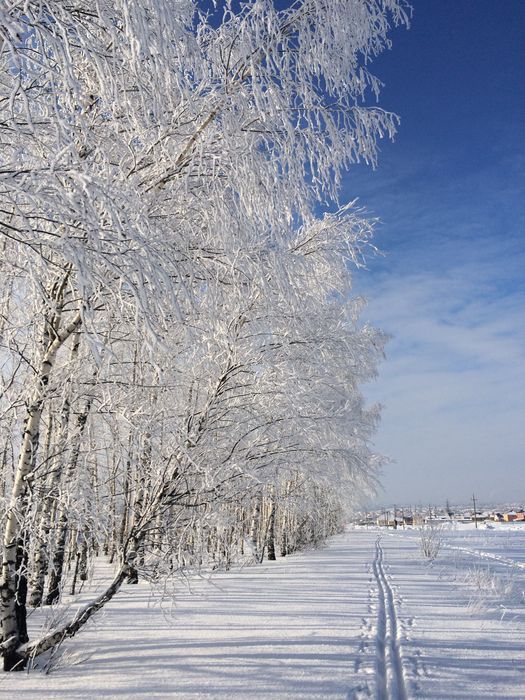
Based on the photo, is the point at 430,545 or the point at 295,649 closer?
the point at 295,649

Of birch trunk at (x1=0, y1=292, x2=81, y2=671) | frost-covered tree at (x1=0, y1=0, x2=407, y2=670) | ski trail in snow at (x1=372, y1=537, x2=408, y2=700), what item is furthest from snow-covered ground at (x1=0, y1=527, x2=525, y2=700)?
frost-covered tree at (x1=0, y1=0, x2=407, y2=670)

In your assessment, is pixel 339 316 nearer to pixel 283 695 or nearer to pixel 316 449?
pixel 316 449

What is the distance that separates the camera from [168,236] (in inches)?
130

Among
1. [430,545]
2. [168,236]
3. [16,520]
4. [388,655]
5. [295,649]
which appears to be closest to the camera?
[168,236]

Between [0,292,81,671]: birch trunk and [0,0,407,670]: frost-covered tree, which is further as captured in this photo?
[0,292,81,671]: birch trunk

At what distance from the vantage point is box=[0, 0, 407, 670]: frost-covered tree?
2.26 metres

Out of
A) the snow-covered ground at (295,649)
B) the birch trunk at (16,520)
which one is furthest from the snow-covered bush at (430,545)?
the birch trunk at (16,520)

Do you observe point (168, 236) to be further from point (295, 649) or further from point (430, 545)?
point (430, 545)

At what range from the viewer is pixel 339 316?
6398mm

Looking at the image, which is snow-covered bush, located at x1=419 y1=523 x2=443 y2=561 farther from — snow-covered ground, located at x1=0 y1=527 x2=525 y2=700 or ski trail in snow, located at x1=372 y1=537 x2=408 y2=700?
ski trail in snow, located at x1=372 y1=537 x2=408 y2=700

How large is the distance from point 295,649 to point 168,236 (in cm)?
437

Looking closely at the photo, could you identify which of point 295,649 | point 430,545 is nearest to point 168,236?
point 295,649

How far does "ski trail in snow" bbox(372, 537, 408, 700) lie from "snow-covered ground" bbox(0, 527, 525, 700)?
0.6 inches

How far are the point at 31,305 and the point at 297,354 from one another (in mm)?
2754
